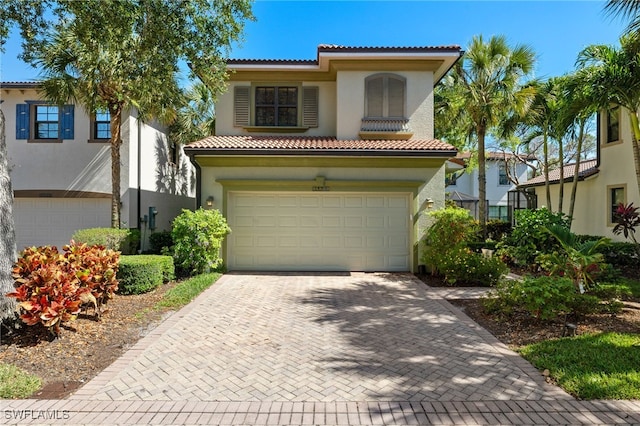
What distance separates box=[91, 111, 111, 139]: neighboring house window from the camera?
13109 mm

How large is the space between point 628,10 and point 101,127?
1600 centimetres

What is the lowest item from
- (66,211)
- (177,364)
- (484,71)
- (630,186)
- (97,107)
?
(177,364)

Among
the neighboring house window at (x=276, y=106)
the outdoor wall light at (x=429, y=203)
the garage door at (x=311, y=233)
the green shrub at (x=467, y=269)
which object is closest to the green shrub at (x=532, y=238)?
the green shrub at (x=467, y=269)

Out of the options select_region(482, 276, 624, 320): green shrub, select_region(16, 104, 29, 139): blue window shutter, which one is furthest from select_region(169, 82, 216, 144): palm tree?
select_region(482, 276, 624, 320): green shrub

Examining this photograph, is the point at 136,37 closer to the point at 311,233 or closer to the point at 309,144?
the point at 309,144

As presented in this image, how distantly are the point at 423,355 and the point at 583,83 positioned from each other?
945 centimetres

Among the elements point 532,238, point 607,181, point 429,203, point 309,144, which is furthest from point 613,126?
point 309,144

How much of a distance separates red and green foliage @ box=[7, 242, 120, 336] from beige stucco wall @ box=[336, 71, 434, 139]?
8530mm

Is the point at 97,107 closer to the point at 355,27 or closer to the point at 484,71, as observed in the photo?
the point at 355,27

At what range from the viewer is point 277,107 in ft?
42.0

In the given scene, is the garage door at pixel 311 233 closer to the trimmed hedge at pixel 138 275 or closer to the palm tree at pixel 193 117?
the trimmed hedge at pixel 138 275

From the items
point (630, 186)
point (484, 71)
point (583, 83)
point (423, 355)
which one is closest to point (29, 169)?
point (423, 355)

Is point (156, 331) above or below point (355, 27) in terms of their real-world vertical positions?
below

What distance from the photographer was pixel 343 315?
6695 millimetres
